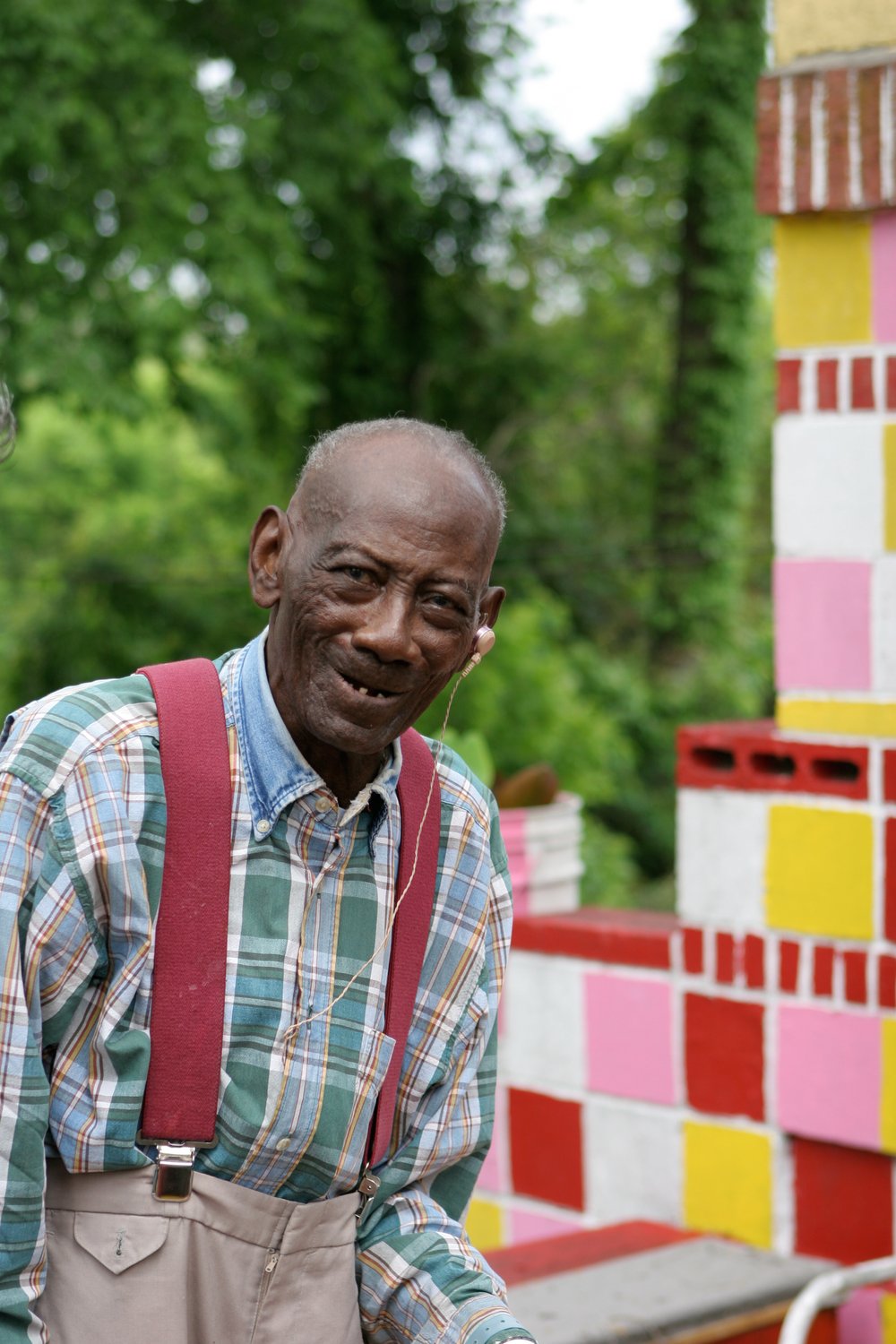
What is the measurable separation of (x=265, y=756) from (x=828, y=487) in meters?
2.07

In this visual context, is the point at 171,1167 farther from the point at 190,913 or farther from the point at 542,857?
the point at 542,857

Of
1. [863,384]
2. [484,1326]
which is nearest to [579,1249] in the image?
[484,1326]

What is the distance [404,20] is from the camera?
1256cm

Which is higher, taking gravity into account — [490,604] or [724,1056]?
[490,604]

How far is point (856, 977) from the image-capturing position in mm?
3533

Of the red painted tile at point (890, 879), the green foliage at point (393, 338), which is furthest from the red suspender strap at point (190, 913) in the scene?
the green foliage at point (393, 338)

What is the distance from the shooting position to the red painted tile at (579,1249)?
3.43 m

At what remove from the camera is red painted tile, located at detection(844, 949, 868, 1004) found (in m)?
3.52

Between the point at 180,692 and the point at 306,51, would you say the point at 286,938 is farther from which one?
the point at 306,51

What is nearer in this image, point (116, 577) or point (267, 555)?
point (267, 555)

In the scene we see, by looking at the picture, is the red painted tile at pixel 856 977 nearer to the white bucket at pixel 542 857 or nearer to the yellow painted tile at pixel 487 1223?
the white bucket at pixel 542 857

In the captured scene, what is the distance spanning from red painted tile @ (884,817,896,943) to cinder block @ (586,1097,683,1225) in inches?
27.3

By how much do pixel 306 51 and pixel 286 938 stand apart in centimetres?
916

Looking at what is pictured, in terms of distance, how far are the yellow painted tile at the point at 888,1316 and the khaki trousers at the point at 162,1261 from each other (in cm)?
208
